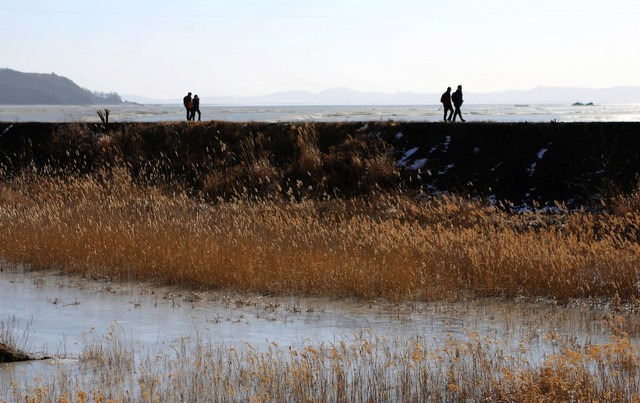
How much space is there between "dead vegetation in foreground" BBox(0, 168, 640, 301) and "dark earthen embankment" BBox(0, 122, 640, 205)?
326cm

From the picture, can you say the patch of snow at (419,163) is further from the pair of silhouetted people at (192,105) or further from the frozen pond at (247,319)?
the frozen pond at (247,319)

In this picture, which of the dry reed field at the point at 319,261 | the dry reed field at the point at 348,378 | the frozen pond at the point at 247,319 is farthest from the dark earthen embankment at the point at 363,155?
the dry reed field at the point at 348,378

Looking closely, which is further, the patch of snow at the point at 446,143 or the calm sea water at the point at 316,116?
the calm sea water at the point at 316,116

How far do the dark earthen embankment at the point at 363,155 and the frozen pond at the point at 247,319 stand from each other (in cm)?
1043

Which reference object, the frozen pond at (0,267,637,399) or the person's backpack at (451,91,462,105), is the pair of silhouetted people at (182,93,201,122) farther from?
the frozen pond at (0,267,637,399)

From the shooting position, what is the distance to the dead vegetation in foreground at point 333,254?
1272 cm

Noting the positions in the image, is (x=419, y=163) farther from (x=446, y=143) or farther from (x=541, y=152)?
(x=541, y=152)

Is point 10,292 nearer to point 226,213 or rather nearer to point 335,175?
point 226,213

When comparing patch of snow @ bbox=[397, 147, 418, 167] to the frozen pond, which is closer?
the frozen pond

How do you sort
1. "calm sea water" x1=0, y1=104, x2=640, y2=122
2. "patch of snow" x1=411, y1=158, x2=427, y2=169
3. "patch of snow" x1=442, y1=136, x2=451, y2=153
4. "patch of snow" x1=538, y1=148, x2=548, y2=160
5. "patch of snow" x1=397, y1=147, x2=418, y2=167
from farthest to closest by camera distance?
"calm sea water" x1=0, y1=104, x2=640, y2=122 → "patch of snow" x1=442, y1=136, x2=451, y2=153 → "patch of snow" x1=397, y1=147, x2=418, y2=167 → "patch of snow" x1=411, y1=158, x2=427, y2=169 → "patch of snow" x1=538, y1=148, x2=548, y2=160

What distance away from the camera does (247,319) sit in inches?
444

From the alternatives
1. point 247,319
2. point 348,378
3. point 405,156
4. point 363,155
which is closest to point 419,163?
point 405,156

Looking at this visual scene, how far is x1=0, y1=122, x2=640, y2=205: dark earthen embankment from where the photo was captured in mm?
23094

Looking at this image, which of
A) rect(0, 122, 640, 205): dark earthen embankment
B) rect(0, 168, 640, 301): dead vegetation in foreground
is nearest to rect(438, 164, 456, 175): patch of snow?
rect(0, 122, 640, 205): dark earthen embankment
